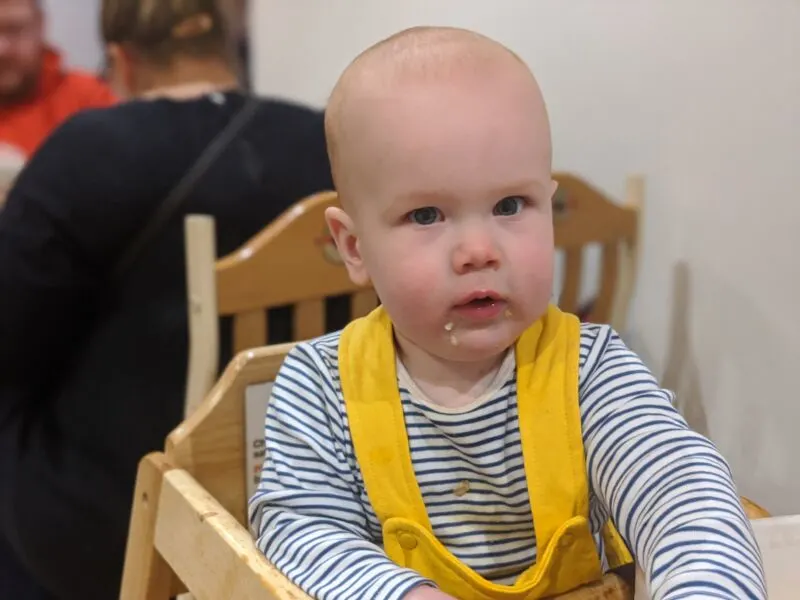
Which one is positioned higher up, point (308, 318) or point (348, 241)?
point (348, 241)

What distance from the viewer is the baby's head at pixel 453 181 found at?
454 mm

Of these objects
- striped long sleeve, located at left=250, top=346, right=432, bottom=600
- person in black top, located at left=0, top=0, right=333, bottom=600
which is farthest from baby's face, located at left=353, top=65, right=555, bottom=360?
person in black top, located at left=0, top=0, right=333, bottom=600

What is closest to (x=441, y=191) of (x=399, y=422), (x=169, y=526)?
(x=399, y=422)

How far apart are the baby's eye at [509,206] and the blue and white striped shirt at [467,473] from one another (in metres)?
0.10

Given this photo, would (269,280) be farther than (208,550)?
Yes

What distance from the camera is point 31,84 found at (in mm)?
1709

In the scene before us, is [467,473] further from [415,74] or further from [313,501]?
[415,74]

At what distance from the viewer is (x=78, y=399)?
961 mm

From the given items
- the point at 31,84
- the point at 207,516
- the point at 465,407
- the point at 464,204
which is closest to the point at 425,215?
Answer: the point at 464,204

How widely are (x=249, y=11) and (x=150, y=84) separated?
0.61m

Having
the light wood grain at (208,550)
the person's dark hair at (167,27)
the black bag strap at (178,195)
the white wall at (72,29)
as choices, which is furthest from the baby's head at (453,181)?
the white wall at (72,29)

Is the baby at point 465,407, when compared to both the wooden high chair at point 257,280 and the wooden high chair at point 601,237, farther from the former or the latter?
the wooden high chair at point 601,237

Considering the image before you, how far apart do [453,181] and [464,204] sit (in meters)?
0.01

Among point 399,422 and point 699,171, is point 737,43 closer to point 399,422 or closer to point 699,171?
point 699,171
